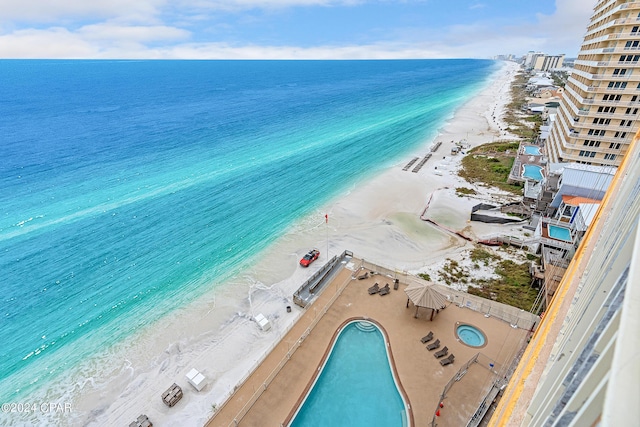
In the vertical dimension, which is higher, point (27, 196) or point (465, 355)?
point (465, 355)

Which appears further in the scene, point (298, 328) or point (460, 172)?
point (460, 172)

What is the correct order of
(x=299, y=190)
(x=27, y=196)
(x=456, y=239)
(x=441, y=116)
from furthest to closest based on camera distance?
(x=441, y=116) → (x=299, y=190) → (x=27, y=196) → (x=456, y=239)

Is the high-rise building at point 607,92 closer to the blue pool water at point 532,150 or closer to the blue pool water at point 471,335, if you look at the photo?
the blue pool water at point 532,150

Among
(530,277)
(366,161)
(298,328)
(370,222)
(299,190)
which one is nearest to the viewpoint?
(298,328)

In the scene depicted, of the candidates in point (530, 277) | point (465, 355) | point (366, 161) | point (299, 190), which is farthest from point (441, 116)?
point (465, 355)

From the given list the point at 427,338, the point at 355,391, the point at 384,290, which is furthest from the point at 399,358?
the point at 384,290

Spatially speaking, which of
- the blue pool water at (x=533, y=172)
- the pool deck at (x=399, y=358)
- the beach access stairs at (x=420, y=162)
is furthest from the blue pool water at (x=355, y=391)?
the beach access stairs at (x=420, y=162)

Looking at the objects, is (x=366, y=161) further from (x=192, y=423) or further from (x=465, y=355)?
(x=192, y=423)
